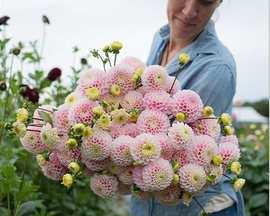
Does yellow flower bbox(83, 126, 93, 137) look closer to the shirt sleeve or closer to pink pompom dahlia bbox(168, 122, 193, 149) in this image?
pink pompom dahlia bbox(168, 122, 193, 149)

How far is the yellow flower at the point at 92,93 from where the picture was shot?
1.33 meters

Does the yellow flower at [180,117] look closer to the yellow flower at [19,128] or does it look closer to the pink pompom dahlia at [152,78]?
the pink pompom dahlia at [152,78]

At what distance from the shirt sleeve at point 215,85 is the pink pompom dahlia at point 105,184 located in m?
0.45

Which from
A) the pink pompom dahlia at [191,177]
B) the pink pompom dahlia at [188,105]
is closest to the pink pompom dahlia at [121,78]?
the pink pompom dahlia at [188,105]

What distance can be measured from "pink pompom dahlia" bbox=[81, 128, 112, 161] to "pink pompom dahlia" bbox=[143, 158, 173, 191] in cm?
9

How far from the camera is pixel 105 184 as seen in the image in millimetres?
1359

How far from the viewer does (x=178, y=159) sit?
53.1 inches

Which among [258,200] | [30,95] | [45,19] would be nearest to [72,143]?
[30,95]

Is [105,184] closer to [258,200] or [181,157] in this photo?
[181,157]


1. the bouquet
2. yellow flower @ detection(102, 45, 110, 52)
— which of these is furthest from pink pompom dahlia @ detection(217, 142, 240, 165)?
yellow flower @ detection(102, 45, 110, 52)

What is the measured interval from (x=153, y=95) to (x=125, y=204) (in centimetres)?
223

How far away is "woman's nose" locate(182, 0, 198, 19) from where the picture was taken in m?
1.77

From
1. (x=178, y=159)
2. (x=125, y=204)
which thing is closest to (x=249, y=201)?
(x=125, y=204)

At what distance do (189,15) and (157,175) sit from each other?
0.65 m
